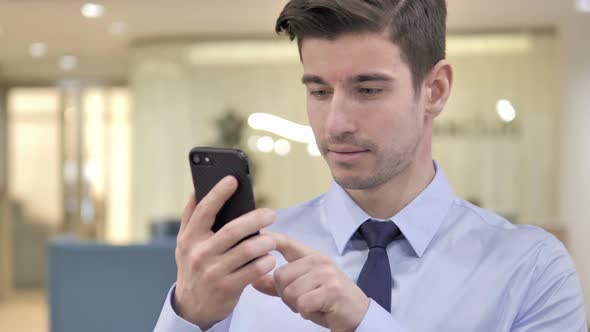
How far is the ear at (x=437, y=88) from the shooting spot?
4.25 ft

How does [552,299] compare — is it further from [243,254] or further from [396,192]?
[243,254]

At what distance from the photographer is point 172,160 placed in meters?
9.55

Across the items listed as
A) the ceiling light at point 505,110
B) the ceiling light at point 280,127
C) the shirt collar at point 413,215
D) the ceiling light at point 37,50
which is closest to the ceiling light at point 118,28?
the ceiling light at point 37,50

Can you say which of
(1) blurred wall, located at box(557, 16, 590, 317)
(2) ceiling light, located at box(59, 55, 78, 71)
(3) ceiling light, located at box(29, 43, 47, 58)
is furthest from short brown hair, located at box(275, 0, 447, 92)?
→ (2) ceiling light, located at box(59, 55, 78, 71)

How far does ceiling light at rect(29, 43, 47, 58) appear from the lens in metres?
10.1

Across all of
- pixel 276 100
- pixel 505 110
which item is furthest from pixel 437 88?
pixel 276 100

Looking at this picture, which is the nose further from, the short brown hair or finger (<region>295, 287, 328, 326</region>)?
finger (<region>295, 287, 328, 326</region>)

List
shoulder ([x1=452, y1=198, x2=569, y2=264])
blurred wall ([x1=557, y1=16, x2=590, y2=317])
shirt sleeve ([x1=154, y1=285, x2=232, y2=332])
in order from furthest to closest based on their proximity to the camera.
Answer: blurred wall ([x1=557, y1=16, x2=590, y2=317])
shoulder ([x1=452, y1=198, x2=569, y2=264])
shirt sleeve ([x1=154, y1=285, x2=232, y2=332])

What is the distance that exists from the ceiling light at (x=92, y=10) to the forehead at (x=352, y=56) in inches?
270

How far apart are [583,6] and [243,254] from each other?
7.31m

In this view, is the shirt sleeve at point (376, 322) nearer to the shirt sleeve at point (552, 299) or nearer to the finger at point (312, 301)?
the finger at point (312, 301)

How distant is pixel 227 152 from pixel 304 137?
8010 millimetres

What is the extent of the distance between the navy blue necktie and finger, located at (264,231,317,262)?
20cm

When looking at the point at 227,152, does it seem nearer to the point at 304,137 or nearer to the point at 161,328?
the point at 161,328
